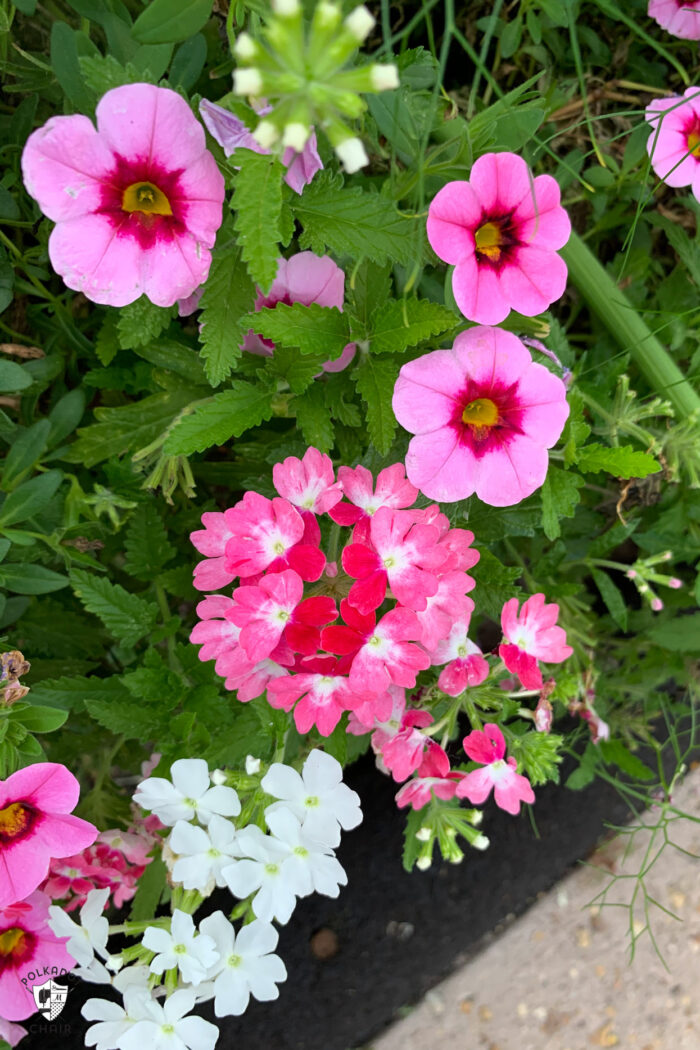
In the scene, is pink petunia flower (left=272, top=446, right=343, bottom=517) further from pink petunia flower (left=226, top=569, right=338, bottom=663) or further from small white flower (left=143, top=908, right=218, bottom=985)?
small white flower (left=143, top=908, right=218, bottom=985)

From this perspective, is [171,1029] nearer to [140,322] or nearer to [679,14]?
[140,322]

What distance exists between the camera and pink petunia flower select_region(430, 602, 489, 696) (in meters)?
0.97

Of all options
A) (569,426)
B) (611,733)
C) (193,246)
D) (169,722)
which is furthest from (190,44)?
(611,733)

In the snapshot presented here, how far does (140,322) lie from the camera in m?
0.94

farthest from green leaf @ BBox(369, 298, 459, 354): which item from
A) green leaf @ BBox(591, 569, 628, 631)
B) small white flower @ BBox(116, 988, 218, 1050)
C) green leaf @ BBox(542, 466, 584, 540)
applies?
small white flower @ BBox(116, 988, 218, 1050)

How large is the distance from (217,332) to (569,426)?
1.49 ft

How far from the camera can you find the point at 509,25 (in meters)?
1.20

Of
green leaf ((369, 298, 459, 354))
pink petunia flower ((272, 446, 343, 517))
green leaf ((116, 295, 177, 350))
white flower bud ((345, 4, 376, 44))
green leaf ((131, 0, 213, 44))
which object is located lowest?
pink petunia flower ((272, 446, 343, 517))

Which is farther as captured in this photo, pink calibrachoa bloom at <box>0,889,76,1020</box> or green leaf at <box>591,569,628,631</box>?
green leaf at <box>591,569,628,631</box>

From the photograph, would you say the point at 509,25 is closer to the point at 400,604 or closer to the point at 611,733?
the point at 400,604

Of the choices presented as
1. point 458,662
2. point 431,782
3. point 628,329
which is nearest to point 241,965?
point 431,782

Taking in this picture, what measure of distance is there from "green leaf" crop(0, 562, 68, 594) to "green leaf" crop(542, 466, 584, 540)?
621 millimetres

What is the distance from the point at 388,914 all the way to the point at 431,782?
913 millimetres

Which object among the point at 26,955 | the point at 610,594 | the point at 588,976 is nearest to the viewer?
the point at 26,955
